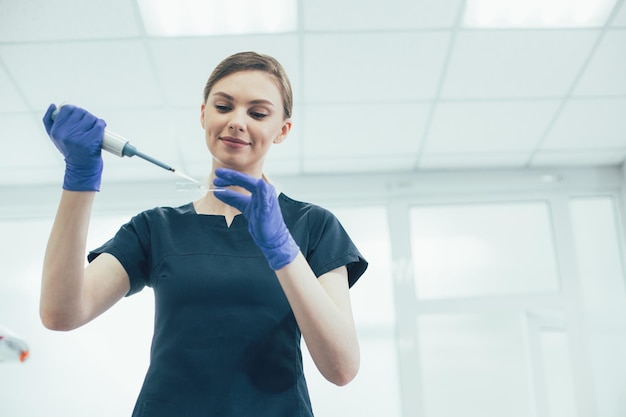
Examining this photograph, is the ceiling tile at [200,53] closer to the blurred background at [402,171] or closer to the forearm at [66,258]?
the blurred background at [402,171]

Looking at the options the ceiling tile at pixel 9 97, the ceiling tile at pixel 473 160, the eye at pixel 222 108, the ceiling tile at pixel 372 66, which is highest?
the ceiling tile at pixel 372 66

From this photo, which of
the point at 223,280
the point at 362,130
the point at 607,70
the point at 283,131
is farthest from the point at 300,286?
the point at 607,70

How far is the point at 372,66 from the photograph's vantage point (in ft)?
10.2

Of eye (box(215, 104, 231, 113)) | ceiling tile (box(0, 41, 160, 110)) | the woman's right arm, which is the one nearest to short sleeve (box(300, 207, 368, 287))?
eye (box(215, 104, 231, 113))

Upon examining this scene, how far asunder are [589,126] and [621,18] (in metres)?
1.00

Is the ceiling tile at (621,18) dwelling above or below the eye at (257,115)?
above

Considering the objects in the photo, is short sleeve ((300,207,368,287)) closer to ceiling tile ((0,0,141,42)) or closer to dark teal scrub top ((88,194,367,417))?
dark teal scrub top ((88,194,367,417))

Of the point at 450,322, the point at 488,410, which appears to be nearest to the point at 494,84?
the point at 450,322

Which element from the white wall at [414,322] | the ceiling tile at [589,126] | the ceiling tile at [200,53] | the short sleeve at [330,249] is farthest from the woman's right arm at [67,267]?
the ceiling tile at [589,126]

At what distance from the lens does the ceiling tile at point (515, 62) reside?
118 inches

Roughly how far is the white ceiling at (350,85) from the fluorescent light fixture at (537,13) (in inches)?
Result: 2.1

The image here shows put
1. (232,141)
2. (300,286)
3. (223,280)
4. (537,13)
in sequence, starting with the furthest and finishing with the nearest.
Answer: (537,13) < (232,141) < (223,280) < (300,286)

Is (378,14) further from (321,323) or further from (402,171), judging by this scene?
(321,323)

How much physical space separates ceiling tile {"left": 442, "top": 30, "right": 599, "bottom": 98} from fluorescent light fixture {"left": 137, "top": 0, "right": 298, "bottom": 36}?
0.95m
